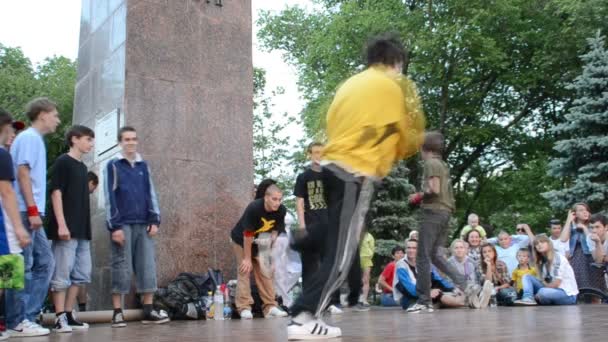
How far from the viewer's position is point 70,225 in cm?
730

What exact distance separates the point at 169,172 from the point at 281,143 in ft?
103

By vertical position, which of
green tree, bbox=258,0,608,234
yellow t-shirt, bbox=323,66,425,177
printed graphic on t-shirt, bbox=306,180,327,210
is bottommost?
printed graphic on t-shirt, bbox=306,180,327,210

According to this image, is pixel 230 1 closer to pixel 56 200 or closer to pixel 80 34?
pixel 80 34

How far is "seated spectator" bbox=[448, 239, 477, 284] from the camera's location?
37.4 ft

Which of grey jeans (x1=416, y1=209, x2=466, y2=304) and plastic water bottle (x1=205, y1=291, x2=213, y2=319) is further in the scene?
plastic water bottle (x1=205, y1=291, x2=213, y2=319)

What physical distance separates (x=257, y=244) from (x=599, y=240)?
5.70 meters

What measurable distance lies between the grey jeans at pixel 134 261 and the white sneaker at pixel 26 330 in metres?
1.43

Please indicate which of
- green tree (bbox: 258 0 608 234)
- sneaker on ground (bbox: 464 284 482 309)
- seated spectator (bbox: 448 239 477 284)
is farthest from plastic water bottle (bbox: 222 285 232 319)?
green tree (bbox: 258 0 608 234)

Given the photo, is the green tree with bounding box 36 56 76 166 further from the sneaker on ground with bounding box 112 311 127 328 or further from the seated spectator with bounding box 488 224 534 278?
the sneaker on ground with bounding box 112 311 127 328

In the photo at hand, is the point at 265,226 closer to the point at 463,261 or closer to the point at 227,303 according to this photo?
the point at 227,303

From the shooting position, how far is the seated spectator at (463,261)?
37.4 feet

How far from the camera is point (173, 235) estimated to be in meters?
9.40

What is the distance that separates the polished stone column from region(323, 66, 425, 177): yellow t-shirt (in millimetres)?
5013

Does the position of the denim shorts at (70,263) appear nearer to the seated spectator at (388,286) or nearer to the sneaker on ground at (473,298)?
the sneaker on ground at (473,298)
